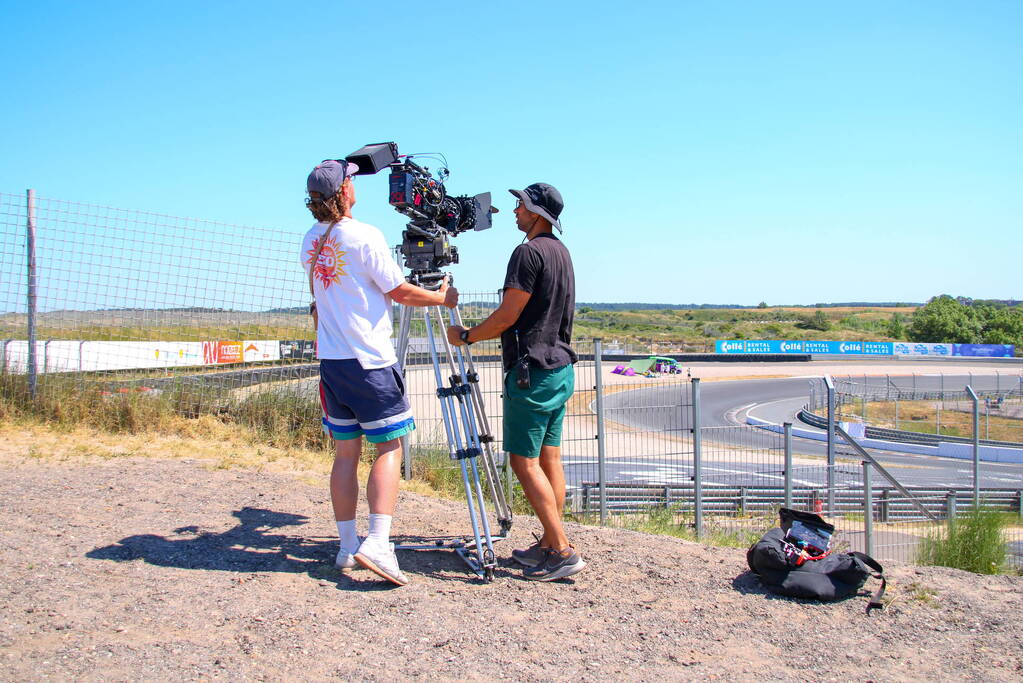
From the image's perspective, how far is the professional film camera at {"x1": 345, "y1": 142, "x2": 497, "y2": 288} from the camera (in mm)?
4152

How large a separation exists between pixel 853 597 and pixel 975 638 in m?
0.56

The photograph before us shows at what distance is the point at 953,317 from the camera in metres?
71.7

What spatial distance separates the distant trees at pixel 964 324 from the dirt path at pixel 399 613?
7621cm

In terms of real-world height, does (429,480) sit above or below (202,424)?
below

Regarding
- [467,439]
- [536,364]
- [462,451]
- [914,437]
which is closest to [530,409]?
[536,364]

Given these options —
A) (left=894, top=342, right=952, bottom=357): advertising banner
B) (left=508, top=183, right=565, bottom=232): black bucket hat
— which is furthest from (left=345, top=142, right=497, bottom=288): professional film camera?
(left=894, top=342, right=952, bottom=357): advertising banner

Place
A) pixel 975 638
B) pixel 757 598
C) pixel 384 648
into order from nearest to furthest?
pixel 384 648 → pixel 975 638 → pixel 757 598

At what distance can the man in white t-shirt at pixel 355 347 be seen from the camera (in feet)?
11.9

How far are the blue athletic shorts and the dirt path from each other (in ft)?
2.46

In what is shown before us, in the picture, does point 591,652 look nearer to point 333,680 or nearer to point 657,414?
point 333,680

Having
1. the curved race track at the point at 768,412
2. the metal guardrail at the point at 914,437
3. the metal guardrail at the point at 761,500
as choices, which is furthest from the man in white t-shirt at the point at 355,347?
the metal guardrail at the point at 914,437

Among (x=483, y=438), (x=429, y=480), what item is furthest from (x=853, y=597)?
(x=429, y=480)

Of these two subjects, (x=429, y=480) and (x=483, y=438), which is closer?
(x=483, y=438)

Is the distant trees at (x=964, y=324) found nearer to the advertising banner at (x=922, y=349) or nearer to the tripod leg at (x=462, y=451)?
the advertising banner at (x=922, y=349)
